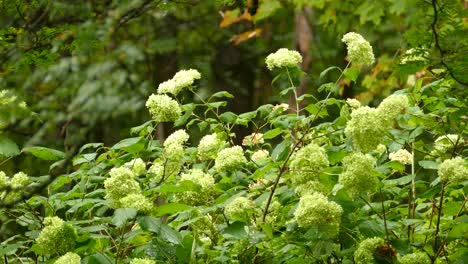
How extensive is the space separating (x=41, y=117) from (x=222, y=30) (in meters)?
9.16

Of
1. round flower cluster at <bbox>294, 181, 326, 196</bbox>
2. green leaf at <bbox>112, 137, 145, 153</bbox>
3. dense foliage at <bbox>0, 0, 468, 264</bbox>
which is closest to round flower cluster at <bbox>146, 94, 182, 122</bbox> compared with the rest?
dense foliage at <bbox>0, 0, 468, 264</bbox>

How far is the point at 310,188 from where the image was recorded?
2.82 meters

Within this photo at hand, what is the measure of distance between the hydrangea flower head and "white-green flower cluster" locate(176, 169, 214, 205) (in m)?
0.23

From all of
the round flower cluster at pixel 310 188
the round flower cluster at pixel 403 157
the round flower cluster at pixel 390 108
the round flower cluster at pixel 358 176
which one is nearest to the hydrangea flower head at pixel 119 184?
the round flower cluster at pixel 310 188

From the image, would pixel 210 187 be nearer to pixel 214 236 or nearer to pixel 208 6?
pixel 214 236

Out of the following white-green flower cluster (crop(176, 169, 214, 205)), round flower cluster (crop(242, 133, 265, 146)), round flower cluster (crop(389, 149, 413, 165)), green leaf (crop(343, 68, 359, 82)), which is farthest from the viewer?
round flower cluster (crop(242, 133, 265, 146))

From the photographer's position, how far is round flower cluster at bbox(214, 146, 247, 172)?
2971mm

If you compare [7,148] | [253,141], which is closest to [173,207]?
[7,148]

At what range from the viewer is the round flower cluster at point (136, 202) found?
2647 mm

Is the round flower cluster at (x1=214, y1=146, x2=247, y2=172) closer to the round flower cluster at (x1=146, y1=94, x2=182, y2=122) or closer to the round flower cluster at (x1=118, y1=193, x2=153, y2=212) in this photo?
the round flower cluster at (x1=146, y1=94, x2=182, y2=122)

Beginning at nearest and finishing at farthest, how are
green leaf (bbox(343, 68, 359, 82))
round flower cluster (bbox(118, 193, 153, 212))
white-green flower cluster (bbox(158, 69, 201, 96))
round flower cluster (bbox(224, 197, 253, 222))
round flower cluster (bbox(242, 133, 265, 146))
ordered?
round flower cluster (bbox(118, 193, 153, 212)) < round flower cluster (bbox(224, 197, 253, 222)) < green leaf (bbox(343, 68, 359, 82)) < white-green flower cluster (bbox(158, 69, 201, 96)) < round flower cluster (bbox(242, 133, 265, 146))

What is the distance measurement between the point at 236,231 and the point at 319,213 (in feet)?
0.99

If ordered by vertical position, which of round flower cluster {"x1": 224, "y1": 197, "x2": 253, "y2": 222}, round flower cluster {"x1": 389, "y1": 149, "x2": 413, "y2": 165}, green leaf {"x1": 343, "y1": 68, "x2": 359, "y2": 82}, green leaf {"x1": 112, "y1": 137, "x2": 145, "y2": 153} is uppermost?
green leaf {"x1": 343, "y1": 68, "x2": 359, "y2": 82}

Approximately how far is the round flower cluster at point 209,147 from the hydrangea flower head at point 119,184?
605 millimetres
